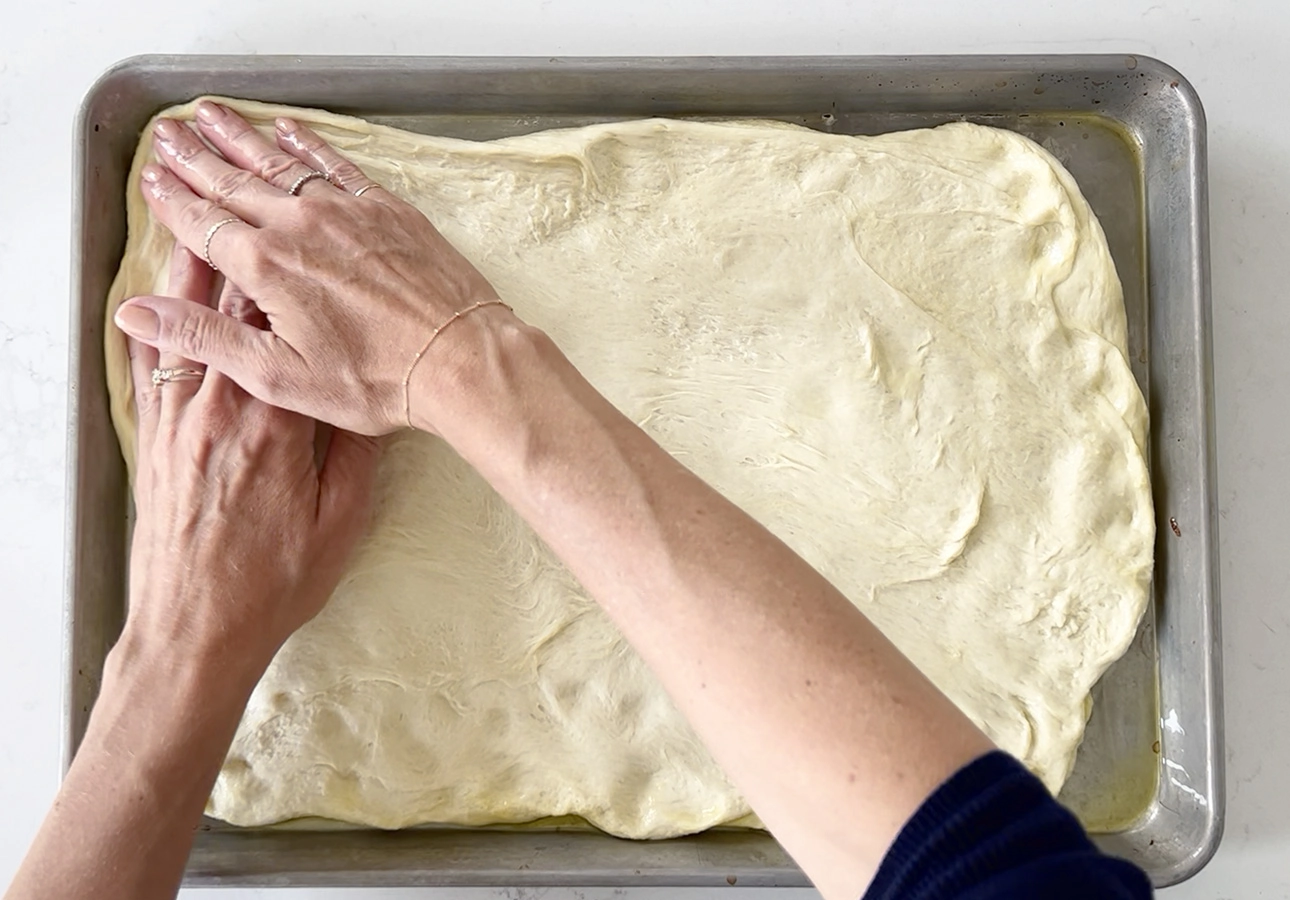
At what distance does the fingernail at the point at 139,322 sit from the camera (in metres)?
0.96

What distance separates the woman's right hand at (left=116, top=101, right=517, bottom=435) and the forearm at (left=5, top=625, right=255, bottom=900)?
284 millimetres

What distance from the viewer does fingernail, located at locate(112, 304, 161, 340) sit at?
964 mm

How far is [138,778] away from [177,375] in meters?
0.39

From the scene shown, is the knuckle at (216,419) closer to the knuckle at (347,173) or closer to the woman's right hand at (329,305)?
the woman's right hand at (329,305)

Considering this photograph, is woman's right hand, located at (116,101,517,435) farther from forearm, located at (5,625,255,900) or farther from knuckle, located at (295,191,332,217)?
forearm, located at (5,625,255,900)

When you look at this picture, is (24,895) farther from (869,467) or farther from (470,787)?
(869,467)

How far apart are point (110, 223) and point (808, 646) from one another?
907 mm

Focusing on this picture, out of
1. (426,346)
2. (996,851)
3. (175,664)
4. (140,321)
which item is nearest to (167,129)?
(140,321)

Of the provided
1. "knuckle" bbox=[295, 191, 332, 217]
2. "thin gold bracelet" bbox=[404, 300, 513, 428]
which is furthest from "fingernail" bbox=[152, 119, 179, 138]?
"thin gold bracelet" bbox=[404, 300, 513, 428]

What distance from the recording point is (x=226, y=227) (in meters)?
0.97

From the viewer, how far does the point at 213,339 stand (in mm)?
940

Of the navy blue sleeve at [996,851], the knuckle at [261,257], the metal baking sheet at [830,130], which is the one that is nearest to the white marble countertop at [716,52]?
the metal baking sheet at [830,130]

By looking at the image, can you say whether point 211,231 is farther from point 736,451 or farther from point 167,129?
point 736,451

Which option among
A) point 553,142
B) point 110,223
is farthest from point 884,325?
point 110,223
